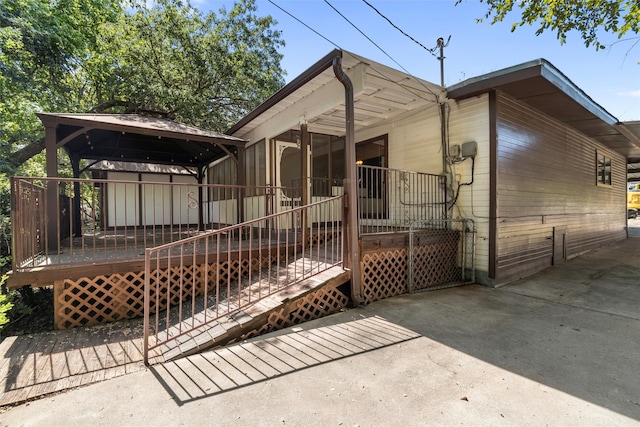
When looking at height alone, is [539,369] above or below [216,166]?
below

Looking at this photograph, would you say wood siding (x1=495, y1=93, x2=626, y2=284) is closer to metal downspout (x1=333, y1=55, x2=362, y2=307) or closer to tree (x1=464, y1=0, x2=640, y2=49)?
tree (x1=464, y1=0, x2=640, y2=49)

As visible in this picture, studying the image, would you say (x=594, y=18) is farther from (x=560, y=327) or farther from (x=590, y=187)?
(x=590, y=187)

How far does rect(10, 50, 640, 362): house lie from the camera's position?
3.97m

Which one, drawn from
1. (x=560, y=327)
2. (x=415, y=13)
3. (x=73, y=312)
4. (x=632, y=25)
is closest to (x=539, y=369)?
(x=560, y=327)

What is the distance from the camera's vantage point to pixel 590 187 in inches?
344

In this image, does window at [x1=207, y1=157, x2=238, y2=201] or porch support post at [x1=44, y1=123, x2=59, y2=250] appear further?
window at [x1=207, y1=157, x2=238, y2=201]

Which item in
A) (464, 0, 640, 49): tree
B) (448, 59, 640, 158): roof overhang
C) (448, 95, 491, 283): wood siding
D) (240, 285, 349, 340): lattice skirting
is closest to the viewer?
(240, 285, 349, 340): lattice skirting

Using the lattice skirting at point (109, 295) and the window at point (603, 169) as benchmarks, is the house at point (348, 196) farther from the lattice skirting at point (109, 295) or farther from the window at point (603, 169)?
the window at point (603, 169)

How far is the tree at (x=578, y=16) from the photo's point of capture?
4.52 meters

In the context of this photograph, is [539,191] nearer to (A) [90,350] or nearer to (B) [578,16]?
(B) [578,16]

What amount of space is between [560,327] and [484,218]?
2247mm

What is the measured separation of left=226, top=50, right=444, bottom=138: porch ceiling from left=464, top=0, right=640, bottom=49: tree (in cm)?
157

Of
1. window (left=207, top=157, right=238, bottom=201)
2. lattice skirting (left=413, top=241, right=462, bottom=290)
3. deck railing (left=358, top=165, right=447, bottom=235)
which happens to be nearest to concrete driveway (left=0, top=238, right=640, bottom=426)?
lattice skirting (left=413, top=241, right=462, bottom=290)

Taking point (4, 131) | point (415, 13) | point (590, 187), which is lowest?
point (590, 187)
